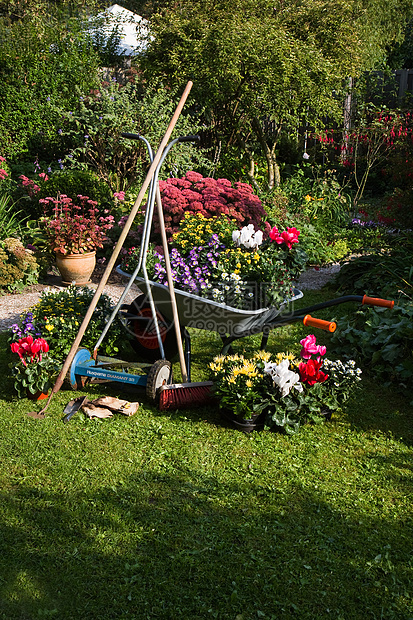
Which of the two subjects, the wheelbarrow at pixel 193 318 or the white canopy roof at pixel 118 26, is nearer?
the wheelbarrow at pixel 193 318

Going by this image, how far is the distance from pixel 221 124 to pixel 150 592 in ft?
25.5

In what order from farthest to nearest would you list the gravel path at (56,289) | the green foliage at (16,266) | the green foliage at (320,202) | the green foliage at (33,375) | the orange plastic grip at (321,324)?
the green foliage at (320,202) → the green foliage at (16,266) → the gravel path at (56,289) → the green foliage at (33,375) → the orange plastic grip at (321,324)

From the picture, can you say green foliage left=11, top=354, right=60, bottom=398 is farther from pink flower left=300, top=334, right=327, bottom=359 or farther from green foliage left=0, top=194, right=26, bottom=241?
green foliage left=0, top=194, right=26, bottom=241

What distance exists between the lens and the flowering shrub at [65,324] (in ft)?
12.2

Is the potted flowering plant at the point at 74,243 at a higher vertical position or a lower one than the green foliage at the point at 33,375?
→ higher

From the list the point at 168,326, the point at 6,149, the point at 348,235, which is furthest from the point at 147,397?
the point at 6,149

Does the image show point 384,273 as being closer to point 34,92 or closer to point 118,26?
point 34,92

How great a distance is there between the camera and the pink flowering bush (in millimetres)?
4672

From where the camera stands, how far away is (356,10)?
1026cm

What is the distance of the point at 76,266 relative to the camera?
575cm

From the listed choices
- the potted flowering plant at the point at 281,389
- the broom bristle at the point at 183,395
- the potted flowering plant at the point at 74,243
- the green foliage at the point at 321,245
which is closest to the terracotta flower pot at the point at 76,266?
the potted flowering plant at the point at 74,243

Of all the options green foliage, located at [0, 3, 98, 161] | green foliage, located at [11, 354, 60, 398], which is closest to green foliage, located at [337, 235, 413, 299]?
green foliage, located at [11, 354, 60, 398]

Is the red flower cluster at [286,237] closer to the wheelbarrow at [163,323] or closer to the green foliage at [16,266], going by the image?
the wheelbarrow at [163,323]

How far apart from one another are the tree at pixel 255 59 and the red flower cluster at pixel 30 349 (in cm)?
529
